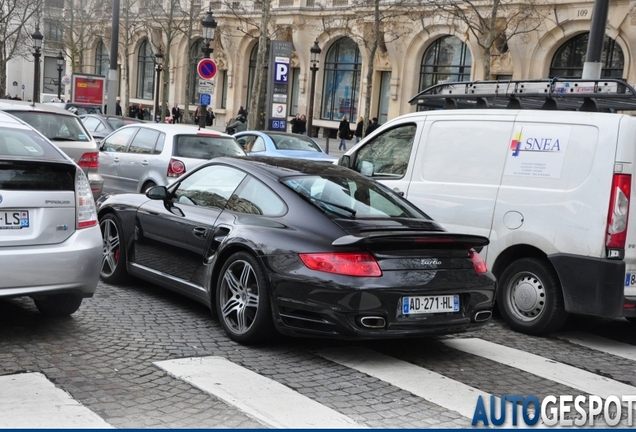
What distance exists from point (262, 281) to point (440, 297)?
1291 millimetres

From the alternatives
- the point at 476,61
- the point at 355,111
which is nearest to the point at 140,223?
the point at 476,61

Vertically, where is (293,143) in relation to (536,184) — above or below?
below

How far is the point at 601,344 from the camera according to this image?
7.52 meters

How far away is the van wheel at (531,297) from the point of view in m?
7.43

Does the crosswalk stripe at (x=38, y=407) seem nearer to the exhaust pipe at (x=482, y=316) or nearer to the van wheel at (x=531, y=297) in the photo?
the exhaust pipe at (x=482, y=316)

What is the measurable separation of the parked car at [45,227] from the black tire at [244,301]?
98cm

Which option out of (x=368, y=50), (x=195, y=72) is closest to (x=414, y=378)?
(x=368, y=50)

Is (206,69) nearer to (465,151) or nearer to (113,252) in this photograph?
(113,252)

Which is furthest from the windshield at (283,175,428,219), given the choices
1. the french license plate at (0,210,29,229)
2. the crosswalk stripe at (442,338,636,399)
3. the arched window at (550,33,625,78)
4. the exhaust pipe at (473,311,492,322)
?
the arched window at (550,33,625,78)

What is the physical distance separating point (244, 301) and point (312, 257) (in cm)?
77

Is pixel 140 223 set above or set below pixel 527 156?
below

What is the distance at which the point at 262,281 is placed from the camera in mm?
6199

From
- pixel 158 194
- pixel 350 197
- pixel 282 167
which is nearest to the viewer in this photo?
pixel 350 197

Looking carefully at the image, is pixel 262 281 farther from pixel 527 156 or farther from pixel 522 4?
pixel 522 4
